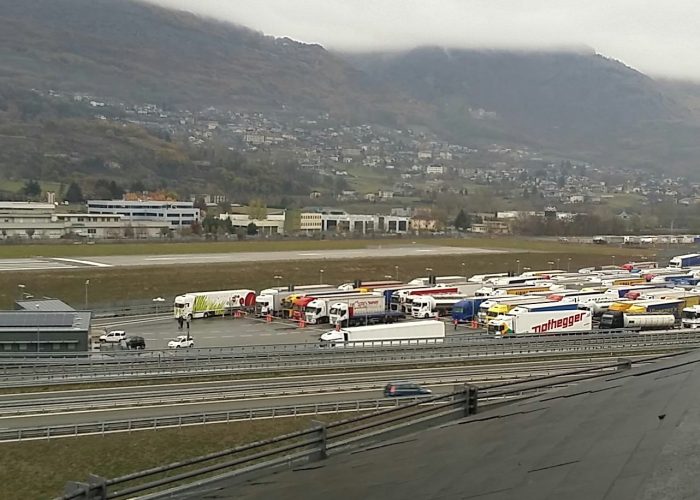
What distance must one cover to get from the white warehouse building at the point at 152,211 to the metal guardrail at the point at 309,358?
53.3 metres

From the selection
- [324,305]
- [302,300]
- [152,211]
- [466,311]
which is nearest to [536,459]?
[324,305]

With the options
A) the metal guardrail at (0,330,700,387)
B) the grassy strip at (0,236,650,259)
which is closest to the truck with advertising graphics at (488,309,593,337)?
the metal guardrail at (0,330,700,387)

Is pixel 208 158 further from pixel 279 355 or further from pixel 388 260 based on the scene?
pixel 279 355

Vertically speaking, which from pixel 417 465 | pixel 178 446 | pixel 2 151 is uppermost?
pixel 2 151

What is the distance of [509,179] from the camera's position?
155 meters

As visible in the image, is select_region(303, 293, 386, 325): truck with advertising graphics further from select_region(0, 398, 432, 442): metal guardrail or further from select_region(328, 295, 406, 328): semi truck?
select_region(0, 398, 432, 442): metal guardrail

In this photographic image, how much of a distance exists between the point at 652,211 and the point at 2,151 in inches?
3457

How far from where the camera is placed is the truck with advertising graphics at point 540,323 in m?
23.3

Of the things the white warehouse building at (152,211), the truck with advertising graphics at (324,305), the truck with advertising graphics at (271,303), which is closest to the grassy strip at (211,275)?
the truck with advertising graphics at (271,303)

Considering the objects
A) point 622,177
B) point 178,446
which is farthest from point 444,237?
point 622,177

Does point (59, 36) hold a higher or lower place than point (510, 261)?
higher

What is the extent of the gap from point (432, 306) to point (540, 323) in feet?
19.5

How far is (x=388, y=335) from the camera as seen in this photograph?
21.4m

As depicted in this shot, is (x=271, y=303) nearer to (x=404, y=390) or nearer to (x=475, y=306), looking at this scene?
(x=475, y=306)
